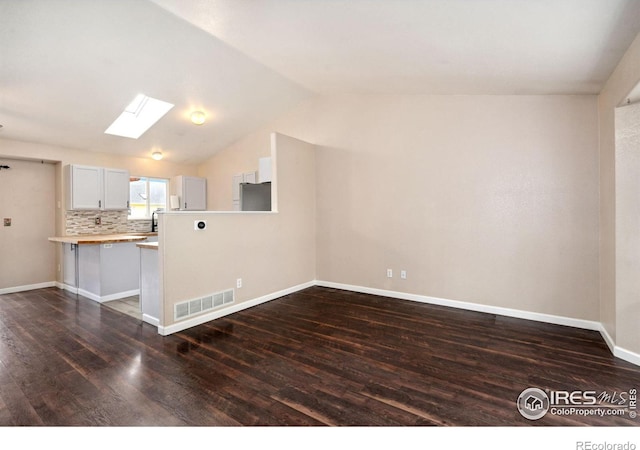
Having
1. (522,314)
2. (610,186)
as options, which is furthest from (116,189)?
(610,186)

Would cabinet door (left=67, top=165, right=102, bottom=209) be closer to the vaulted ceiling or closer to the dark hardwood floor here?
the vaulted ceiling

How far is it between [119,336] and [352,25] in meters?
3.67

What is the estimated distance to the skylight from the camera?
4.93 metres

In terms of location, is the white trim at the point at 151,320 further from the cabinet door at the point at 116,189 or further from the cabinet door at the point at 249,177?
the cabinet door at the point at 249,177

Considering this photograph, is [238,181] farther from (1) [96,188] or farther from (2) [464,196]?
(2) [464,196]

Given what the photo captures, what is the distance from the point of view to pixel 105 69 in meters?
3.61

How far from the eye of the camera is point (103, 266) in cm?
447

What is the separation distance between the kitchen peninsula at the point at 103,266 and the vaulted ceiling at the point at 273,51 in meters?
1.82

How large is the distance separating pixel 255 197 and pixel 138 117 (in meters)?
2.38

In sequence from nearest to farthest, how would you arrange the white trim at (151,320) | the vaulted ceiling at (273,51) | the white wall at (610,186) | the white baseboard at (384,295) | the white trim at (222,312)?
the vaulted ceiling at (273,51), the white wall at (610,186), the white baseboard at (384,295), the white trim at (222,312), the white trim at (151,320)

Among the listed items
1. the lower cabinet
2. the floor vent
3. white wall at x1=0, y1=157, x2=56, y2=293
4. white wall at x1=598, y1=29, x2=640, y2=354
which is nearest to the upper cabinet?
white wall at x1=0, y1=157, x2=56, y2=293

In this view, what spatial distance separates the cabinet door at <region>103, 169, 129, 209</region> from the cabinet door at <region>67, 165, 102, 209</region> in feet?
0.34

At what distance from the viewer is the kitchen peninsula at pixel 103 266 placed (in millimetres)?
4453

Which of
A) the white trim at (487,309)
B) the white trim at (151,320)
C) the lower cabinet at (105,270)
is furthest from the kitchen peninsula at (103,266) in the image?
the white trim at (487,309)
